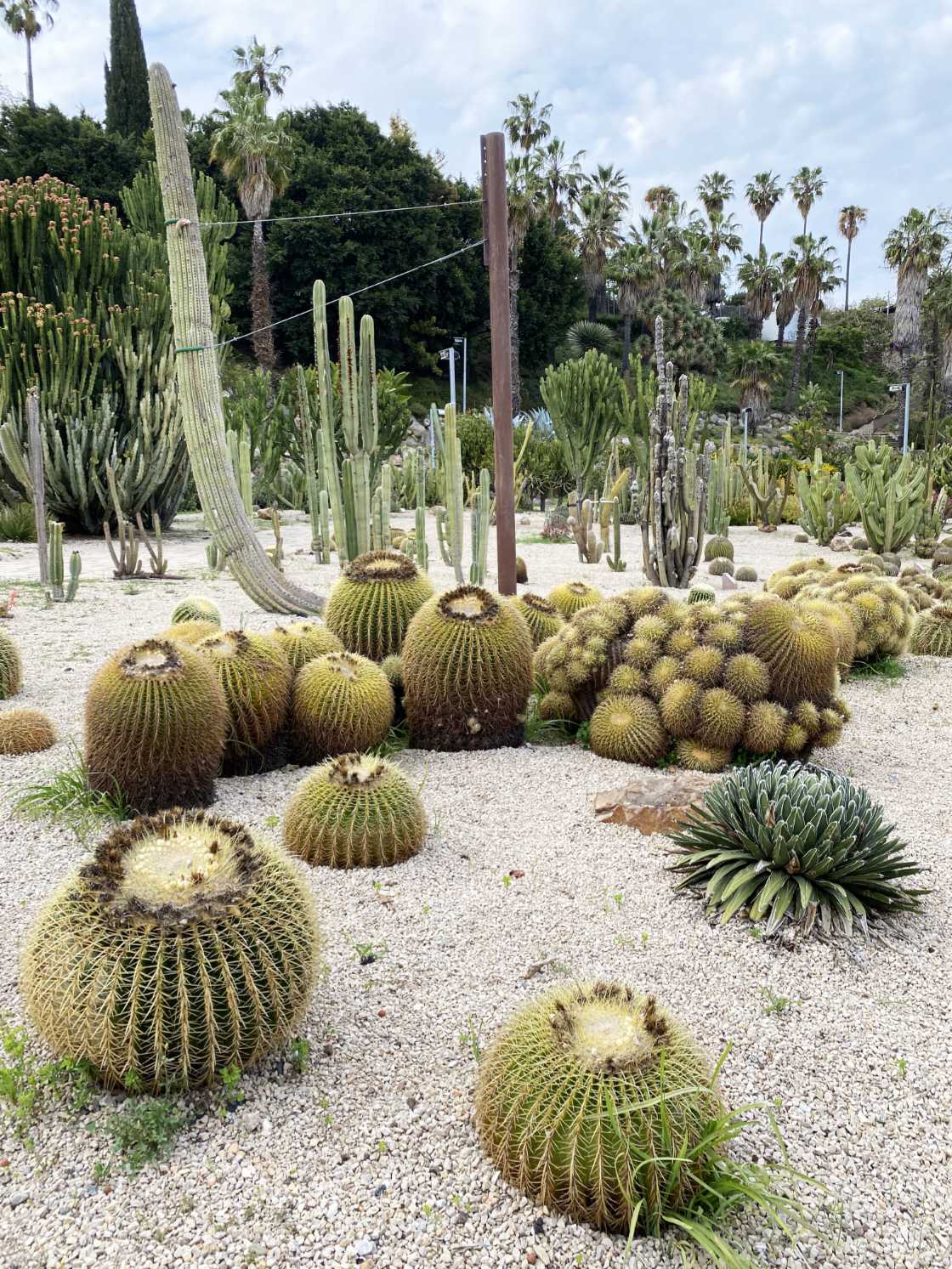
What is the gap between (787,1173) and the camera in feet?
7.16

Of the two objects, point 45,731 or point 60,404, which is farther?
point 60,404

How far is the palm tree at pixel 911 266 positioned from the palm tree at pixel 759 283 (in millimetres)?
11450

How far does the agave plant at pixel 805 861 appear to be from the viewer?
10.7 feet

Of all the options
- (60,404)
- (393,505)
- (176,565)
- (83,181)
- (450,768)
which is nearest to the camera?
(450,768)

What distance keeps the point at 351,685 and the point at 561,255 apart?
151ft

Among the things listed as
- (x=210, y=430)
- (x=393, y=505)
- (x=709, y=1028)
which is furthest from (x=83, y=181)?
(x=709, y=1028)

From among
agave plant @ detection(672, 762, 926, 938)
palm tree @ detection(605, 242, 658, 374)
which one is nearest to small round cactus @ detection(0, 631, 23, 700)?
agave plant @ detection(672, 762, 926, 938)

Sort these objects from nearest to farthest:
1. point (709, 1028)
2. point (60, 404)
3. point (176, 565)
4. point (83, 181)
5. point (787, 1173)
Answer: point (787, 1173), point (709, 1028), point (176, 565), point (60, 404), point (83, 181)

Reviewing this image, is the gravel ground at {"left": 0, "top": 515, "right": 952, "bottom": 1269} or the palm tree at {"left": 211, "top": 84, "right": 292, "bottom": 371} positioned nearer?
the gravel ground at {"left": 0, "top": 515, "right": 952, "bottom": 1269}

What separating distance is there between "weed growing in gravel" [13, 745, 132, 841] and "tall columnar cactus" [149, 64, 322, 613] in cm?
360

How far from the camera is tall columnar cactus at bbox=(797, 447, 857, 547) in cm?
1506

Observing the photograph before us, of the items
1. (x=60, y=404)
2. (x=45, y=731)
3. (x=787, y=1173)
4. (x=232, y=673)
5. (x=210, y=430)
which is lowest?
(x=787, y=1173)

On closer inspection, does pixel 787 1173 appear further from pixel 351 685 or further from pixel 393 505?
pixel 393 505

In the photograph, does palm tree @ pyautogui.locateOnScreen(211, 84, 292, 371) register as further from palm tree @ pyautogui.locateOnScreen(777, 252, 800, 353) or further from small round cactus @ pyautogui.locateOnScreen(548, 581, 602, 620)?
palm tree @ pyautogui.locateOnScreen(777, 252, 800, 353)
